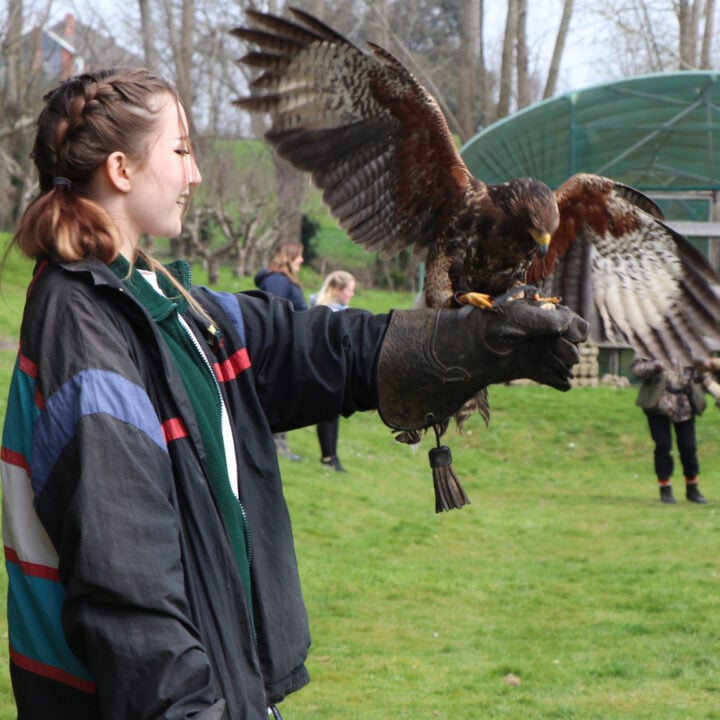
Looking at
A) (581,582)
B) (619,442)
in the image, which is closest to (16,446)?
(581,582)

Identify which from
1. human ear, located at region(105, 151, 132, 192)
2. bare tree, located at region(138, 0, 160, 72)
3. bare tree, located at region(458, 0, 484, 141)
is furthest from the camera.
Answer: bare tree, located at region(458, 0, 484, 141)

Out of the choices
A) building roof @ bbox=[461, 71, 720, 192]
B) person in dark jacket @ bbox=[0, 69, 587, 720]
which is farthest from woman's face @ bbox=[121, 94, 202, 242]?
building roof @ bbox=[461, 71, 720, 192]

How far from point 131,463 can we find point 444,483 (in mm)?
1127

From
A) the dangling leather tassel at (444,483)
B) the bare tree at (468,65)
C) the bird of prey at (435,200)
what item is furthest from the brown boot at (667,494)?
the bare tree at (468,65)

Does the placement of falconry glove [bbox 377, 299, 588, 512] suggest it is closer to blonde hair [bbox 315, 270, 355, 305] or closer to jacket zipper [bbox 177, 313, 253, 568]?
jacket zipper [bbox 177, 313, 253, 568]

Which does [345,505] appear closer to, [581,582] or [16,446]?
[581,582]

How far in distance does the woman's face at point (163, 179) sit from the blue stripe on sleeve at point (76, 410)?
0.35 metres

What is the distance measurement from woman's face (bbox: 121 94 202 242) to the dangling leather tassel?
3.03 ft

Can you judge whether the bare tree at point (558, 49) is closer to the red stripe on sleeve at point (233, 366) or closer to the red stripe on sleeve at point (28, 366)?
the red stripe on sleeve at point (233, 366)

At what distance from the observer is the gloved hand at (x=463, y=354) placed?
222cm

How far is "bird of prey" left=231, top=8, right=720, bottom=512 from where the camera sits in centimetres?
404

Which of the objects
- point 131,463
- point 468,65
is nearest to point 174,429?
point 131,463

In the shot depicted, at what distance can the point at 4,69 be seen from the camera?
1580 cm

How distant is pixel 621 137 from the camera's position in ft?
49.5
